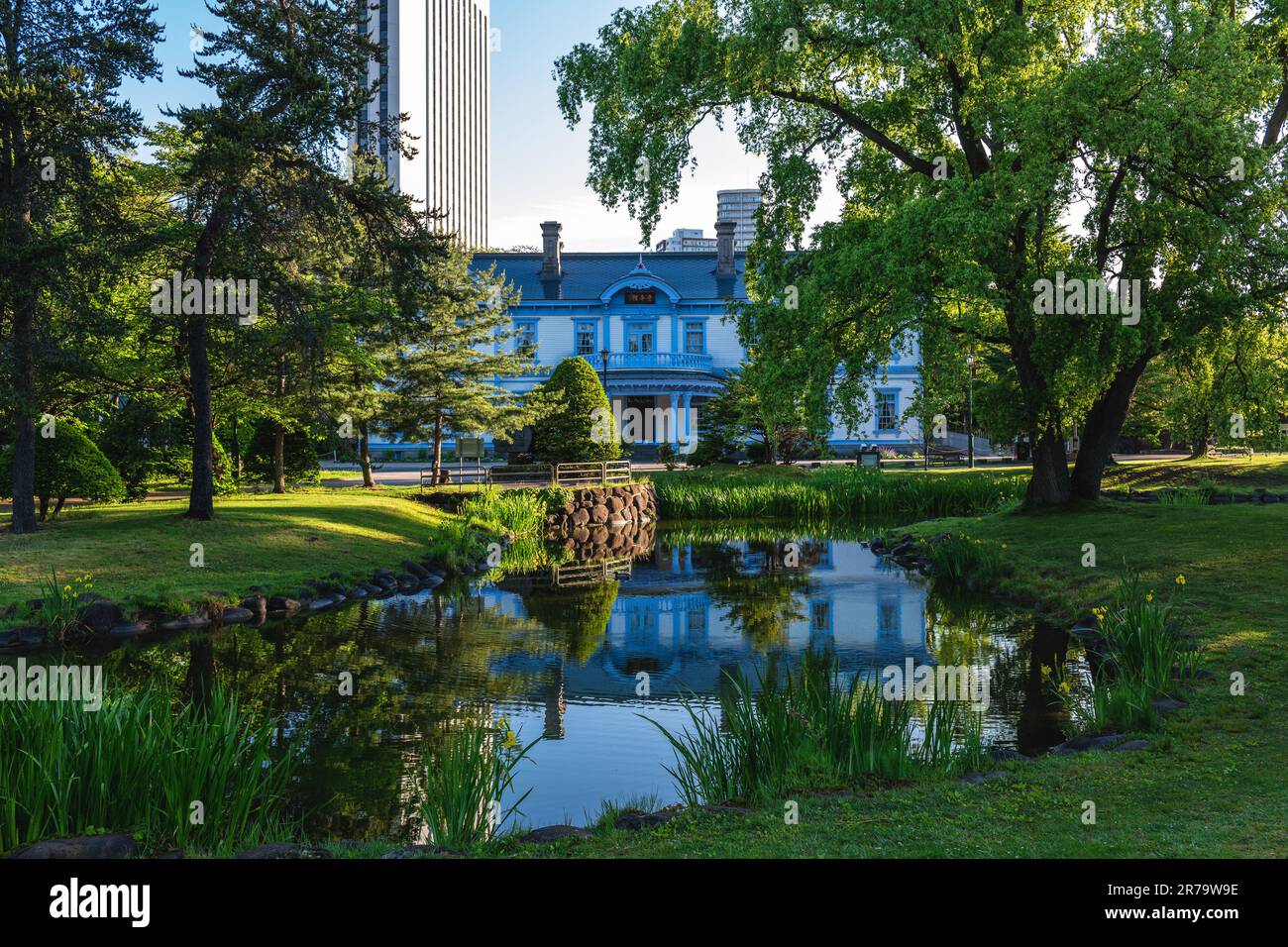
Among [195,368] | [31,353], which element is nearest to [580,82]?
[195,368]

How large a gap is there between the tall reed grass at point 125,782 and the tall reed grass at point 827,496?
82.4 feet

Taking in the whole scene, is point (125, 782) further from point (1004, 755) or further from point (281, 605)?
point (281, 605)

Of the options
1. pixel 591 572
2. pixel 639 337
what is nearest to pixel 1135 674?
pixel 591 572

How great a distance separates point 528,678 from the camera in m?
11.3

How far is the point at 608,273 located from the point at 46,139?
3896cm

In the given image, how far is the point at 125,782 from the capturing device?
5.75m

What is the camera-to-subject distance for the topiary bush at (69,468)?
58.5ft

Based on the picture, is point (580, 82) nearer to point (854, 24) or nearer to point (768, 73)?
point (768, 73)

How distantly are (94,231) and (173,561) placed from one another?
5603mm

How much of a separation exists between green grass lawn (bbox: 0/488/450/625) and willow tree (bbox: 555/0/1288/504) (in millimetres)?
8289

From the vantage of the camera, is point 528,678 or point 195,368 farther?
point 195,368

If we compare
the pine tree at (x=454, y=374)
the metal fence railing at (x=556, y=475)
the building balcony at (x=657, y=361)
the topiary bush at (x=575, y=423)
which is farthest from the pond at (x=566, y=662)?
the building balcony at (x=657, y=361)
